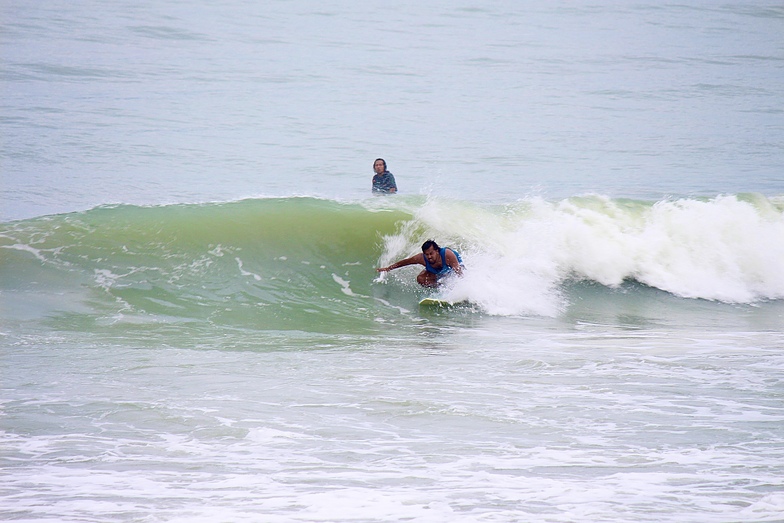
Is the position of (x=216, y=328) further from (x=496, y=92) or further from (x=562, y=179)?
(x=496, y=92)

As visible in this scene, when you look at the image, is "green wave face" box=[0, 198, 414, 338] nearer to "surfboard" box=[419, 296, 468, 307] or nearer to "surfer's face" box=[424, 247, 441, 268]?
"surfboard" box=[419, 296, 468, 307]

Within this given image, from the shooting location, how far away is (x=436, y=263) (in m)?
9.79

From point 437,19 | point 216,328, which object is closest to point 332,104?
point 437,19

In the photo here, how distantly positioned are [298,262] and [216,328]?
9.64ft

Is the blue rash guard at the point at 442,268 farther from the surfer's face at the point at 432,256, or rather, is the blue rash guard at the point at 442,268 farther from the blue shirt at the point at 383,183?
the blue shirt at the point at 383,183

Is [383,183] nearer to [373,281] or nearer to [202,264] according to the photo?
[373,281]

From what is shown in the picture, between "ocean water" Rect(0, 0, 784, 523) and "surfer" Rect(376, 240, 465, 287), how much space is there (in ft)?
0.74

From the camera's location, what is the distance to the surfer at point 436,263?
9625 millimetres

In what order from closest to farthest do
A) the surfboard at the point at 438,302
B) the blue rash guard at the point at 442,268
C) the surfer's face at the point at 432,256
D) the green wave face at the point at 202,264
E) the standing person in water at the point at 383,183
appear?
the green wave face at the point at 202,264 → the surfboard at the point at 438,302 → the surfer's face at the point at 432,256 → the blue rash guard at the point at 442,268 → the standing person in water at the point at 383,183

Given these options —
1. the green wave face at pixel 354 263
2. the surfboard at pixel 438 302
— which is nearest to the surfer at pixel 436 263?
the green wave face at pixel 354 263

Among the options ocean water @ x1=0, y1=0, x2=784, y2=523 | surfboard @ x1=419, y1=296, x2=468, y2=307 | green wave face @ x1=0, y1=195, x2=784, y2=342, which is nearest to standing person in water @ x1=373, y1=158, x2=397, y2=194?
ocean water @ x1=0, y1=0, x2=784, y2=523

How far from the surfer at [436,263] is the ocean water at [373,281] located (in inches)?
8.8

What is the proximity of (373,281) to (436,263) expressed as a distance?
1166 millimetres

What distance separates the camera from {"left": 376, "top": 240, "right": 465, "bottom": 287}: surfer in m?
9.62
